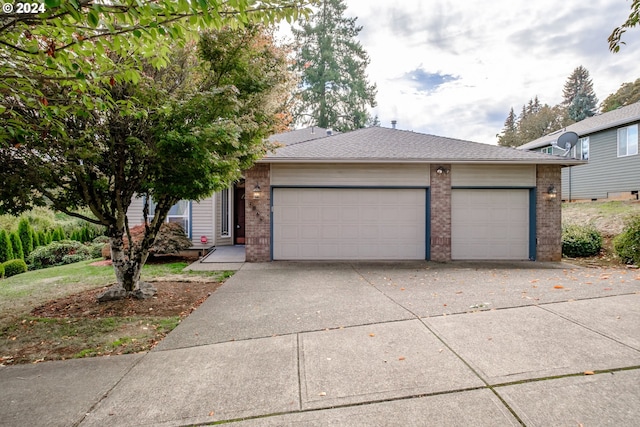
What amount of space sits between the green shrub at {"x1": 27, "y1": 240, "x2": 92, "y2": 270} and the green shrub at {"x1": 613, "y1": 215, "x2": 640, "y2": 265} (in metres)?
16.3

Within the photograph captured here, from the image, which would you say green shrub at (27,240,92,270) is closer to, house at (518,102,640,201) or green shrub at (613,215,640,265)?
green shrub at (613,215,640,265)

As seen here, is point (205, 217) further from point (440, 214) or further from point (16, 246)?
point (440, 214)

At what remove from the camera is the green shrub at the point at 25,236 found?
10.8 m

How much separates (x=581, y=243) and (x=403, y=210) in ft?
18.0

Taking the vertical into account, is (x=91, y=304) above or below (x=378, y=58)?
below

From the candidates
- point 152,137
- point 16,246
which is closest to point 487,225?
point 152,137

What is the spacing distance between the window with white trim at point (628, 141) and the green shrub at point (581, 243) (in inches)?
281

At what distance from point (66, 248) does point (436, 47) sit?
1531cm

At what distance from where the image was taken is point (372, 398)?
7.94ft

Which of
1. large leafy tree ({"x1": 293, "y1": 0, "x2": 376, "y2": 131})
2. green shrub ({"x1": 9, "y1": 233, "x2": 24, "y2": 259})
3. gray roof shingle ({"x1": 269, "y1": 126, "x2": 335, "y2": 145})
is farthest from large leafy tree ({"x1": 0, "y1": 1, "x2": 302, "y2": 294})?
large leafy tree ({"x1": 293, "y1": 0, "x2": 376, "y2": 131})

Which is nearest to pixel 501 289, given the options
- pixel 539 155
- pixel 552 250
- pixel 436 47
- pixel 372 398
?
pixel 372 398

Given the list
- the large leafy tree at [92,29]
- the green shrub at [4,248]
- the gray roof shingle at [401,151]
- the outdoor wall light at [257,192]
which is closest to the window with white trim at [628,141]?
the gray roof shingle at [401,151]

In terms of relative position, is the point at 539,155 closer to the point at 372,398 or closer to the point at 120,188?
the point at 372,398

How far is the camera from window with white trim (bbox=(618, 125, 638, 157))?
535 inches
